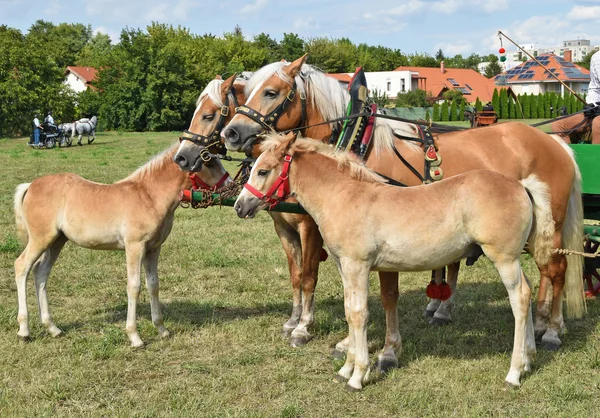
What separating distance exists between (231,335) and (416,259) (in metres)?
2.27

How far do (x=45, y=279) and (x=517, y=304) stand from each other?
4.36 m

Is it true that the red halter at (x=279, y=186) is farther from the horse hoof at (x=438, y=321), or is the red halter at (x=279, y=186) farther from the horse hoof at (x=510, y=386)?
the horse hoof at (x=438, y=321)

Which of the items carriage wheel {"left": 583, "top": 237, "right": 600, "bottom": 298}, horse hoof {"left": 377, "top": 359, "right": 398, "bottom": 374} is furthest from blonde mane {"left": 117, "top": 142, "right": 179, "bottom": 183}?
carriage wheel {"left": 583, "top": 237, "right": 600, "bottom": 298}

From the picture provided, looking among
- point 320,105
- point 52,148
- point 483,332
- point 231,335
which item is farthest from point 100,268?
point 52,148

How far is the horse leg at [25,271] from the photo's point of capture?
6.07m

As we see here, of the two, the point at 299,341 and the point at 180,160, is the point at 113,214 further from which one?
the point at 299,341

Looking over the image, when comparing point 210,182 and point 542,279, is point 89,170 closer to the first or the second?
point 210,182

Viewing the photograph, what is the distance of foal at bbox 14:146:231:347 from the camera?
5953 millimetres

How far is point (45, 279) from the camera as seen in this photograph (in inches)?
252

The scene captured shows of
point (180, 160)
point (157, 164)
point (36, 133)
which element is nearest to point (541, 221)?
point (180, 160)

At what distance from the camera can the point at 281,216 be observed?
6.40 meters

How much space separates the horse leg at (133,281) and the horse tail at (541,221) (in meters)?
3.34

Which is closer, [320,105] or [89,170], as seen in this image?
[320,105]

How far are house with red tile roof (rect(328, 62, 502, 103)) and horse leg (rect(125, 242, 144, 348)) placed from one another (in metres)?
72.2
